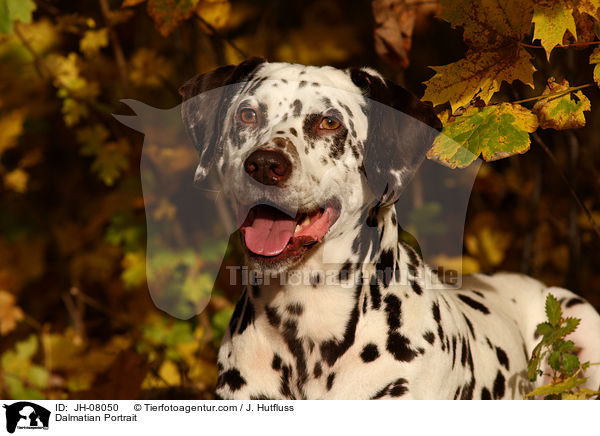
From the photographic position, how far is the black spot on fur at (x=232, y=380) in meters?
3.45

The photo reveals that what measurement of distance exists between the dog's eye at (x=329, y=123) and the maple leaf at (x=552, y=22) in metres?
0.94

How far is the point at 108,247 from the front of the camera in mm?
7656

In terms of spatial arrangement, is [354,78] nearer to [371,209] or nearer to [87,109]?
[371,209]

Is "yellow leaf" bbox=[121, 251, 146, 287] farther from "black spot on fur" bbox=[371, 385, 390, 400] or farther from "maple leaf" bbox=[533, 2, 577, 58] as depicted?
"maple leaf" bbox=[533, 2, 577, 58]

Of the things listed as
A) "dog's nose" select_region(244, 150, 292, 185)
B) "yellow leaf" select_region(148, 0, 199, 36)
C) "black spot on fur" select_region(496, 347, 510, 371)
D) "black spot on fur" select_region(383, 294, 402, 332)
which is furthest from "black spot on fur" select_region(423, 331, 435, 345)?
"yellow leaf" select_region(148, 0, 199, 36)

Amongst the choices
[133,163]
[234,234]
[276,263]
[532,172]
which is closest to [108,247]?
[133,163]

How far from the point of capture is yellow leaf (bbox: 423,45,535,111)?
3.16m

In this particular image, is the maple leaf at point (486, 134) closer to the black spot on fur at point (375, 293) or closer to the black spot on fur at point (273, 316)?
the black spot on fur at point (375, 293)

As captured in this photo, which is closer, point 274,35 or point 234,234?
point 234,234

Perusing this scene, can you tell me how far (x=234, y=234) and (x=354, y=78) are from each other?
2.03 meters

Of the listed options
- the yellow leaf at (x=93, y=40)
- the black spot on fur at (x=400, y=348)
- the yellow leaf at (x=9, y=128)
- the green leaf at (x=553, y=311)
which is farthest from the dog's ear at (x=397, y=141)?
the yellow leaf at (x=9, y=128)

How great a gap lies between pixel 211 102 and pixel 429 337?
5.18 ft

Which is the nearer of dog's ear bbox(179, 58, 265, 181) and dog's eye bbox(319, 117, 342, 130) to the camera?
dog's eye bbox(319, 117, 342, 130)

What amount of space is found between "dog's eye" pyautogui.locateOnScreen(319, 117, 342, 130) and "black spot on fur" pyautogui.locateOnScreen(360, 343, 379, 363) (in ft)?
3.42
